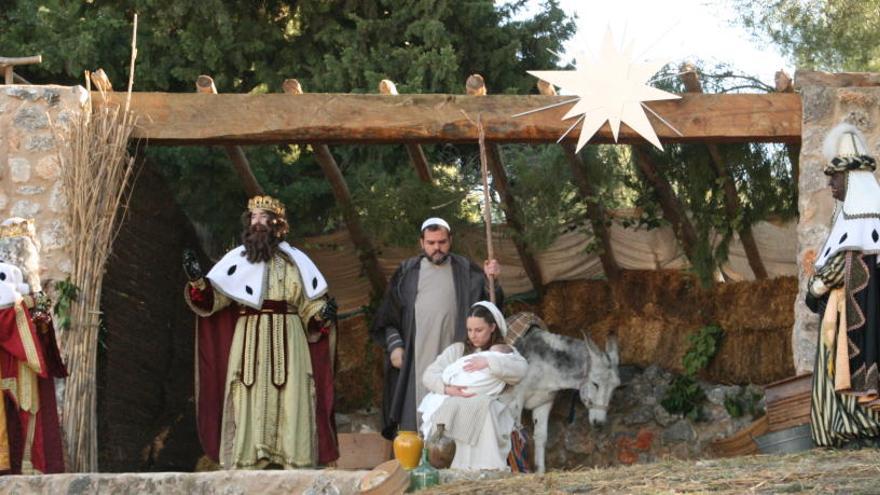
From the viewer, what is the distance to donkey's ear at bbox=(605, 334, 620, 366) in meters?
10.8

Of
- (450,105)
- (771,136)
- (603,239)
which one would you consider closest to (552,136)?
(450,105)

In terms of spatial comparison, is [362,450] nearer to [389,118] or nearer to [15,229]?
[389,118]

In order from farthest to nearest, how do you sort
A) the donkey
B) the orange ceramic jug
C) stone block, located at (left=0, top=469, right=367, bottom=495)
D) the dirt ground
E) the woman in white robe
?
the donkey, the woman in white robe, the orange ceramic jug, stone block, located at (left=0, top=469, right=367, bottom=495), the dirt ground

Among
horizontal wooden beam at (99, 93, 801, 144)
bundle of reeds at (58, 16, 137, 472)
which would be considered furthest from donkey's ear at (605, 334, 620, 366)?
bundle of reeds at (58, 16, 137, 472)

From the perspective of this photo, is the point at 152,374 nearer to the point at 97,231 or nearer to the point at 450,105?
the point at 97,231

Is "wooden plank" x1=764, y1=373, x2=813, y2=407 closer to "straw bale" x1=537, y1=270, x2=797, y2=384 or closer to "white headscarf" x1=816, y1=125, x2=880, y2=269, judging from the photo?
"white headscarf" x1=816, y1=125, x2=880, y2=269

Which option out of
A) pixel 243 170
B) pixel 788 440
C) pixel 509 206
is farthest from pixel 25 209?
pixel 788 440

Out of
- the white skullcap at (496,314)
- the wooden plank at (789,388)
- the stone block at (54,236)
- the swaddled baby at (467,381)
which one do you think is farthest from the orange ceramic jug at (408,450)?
the stone block at (54,236)

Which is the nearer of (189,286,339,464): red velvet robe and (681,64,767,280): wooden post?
(189,286,339,464): red velvet robe

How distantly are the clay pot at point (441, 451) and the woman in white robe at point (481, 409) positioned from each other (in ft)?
1.64

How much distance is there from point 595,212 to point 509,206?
0.56 m

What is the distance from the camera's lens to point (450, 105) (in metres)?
8.91

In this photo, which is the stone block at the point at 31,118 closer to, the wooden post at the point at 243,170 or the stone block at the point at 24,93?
the stone block at the point at 24,93

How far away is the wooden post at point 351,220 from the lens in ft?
32.9
